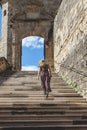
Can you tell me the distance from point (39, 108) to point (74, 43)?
3766 millimetres

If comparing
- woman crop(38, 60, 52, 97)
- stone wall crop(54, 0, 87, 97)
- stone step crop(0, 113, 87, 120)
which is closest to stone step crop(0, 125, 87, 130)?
stone step crop(0, 113, 87, 120)

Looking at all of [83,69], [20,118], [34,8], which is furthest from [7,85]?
[34,8]

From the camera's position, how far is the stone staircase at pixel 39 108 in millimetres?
8109

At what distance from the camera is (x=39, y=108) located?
954 centimetres

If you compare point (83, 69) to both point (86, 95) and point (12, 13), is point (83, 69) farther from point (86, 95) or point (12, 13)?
point (12, 13)

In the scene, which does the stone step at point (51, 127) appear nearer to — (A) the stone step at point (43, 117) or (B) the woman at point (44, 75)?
(A) the stone step at point (43, 117)

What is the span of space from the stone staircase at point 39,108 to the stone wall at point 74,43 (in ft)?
1.62

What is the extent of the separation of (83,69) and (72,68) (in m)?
1.97

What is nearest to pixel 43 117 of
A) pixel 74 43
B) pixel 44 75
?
pixel 44 75

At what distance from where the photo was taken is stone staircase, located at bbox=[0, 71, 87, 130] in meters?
8.11

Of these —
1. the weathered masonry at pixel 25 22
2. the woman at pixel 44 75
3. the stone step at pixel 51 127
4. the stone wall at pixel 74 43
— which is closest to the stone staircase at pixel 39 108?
the stone step at pixel 51 127

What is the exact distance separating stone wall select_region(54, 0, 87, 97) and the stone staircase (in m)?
0.49

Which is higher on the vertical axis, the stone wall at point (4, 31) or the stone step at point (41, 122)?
the stone step at point (41, 122)

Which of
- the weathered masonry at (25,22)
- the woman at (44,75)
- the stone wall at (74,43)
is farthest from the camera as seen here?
the weathered masonry at (25,22)
